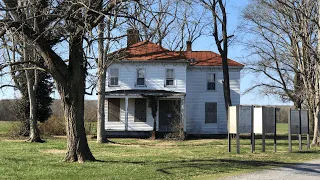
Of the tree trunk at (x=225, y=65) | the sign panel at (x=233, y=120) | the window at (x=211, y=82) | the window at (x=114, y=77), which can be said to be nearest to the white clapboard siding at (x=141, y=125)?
the window at (x=114, y=77)

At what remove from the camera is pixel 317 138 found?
2417 centimetres

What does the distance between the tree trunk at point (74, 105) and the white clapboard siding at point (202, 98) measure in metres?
21.1

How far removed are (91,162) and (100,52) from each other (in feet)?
40.4

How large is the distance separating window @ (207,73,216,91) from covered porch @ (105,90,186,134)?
340 cm

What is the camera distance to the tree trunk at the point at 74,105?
13578 millimetres

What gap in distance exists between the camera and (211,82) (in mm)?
34906

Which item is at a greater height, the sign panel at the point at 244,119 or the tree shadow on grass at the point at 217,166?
the sign panel at the point at 244,119

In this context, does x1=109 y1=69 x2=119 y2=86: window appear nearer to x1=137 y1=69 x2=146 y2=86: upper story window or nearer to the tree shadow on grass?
x1=137 y1=69 x2=146 y2=86: upper story window

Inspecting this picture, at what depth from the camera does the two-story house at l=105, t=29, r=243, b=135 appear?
32312mm

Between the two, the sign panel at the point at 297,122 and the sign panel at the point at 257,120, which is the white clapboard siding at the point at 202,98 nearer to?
the sign panel at the point at 297,122

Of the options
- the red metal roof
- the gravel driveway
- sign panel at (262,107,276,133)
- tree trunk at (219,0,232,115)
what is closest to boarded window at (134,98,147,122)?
the red metal roof

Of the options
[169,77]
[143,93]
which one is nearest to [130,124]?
[143,93]

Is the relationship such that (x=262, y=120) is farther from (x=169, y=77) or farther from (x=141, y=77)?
(x=141, y=77)

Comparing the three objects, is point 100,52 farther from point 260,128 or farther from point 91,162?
point 91,162
